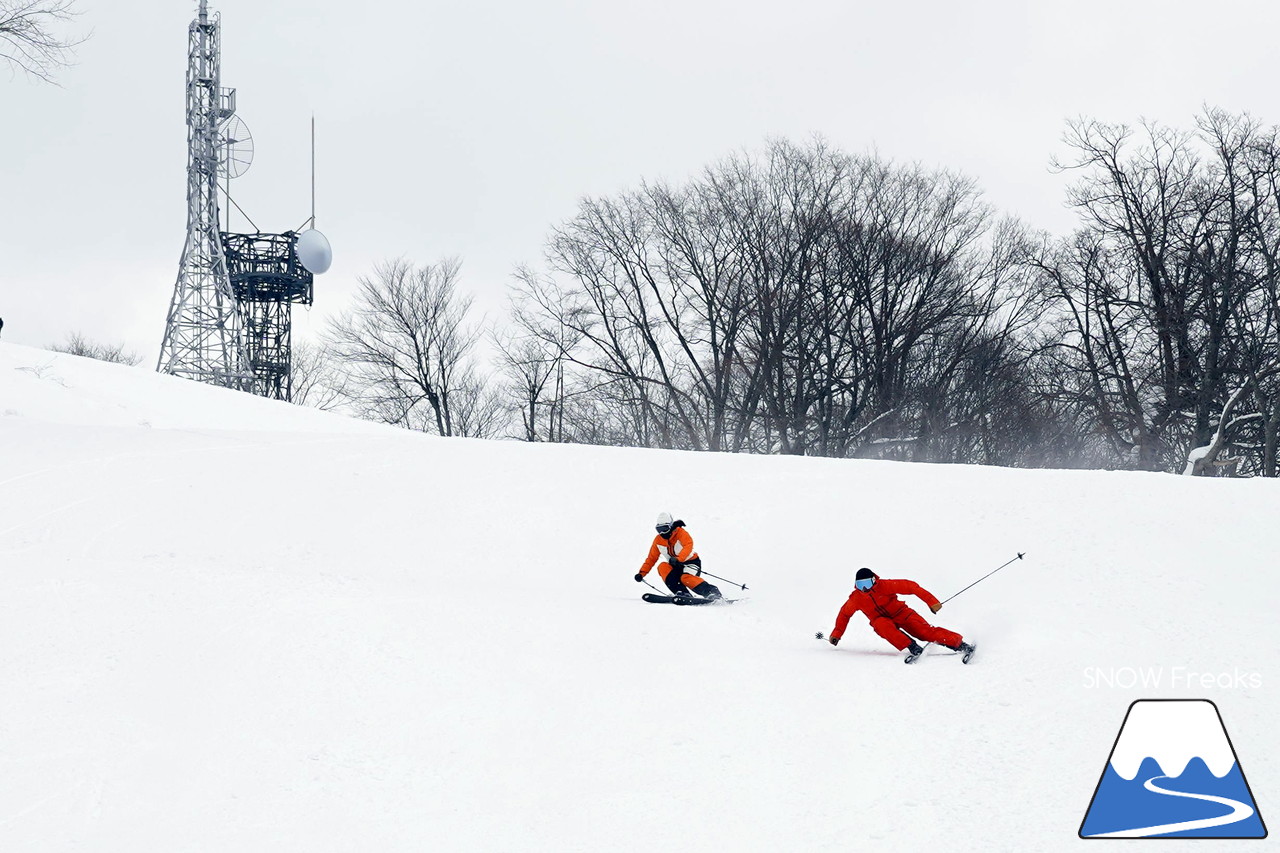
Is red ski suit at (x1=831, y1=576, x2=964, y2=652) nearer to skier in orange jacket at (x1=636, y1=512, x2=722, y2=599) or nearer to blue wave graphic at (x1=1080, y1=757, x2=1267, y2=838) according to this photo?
skier in orange jacket at (x1=636, y1=512, x2=722, y2=599)

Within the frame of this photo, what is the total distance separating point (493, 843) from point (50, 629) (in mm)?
5002

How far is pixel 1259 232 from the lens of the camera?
2541cm

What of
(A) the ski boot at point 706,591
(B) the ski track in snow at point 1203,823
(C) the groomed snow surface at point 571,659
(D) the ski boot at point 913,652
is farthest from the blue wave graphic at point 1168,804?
(A) the ski boot at point 706,591

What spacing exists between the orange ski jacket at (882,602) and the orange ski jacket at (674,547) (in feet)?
9.27

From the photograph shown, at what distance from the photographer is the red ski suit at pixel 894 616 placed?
939 centimetres

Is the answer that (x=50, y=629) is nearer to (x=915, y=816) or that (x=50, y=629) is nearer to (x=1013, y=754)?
(x=915, y=816)

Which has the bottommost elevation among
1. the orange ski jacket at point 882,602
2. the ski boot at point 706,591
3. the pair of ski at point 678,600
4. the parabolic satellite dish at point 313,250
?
the pair of ski at point 678,600

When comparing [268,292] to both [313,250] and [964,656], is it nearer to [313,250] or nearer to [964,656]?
[313,250]

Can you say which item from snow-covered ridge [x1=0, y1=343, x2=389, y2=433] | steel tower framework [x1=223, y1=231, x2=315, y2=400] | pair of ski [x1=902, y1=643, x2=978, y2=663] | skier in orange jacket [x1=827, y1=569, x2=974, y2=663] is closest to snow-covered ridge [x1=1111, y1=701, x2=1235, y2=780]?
pair of ski [x1=902, y1=643, x2=978, y2=663]

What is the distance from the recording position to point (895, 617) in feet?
31.4

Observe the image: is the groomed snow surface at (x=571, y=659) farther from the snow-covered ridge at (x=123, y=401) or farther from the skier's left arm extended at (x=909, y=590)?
the snow-covered ridge at (x=123, y=401)

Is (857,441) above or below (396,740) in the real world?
above

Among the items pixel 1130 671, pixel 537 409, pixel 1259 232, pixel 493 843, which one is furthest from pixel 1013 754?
pixel 537 409

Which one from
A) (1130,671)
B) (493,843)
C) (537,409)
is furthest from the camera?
(537,409)
